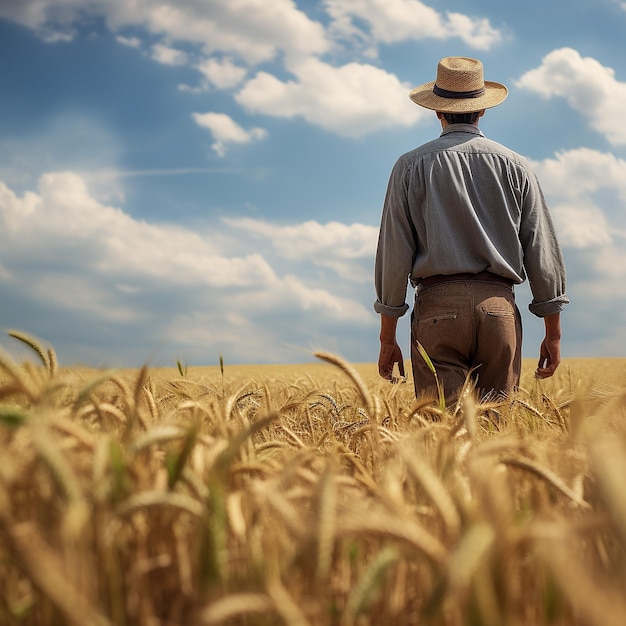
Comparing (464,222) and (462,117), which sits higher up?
(462,117)

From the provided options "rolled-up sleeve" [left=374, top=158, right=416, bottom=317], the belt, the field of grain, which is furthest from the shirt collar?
the field of grain

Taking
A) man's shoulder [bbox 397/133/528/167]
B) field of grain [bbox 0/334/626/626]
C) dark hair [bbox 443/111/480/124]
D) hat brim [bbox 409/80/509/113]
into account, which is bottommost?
field of grain [bbox 0/334/626/626]

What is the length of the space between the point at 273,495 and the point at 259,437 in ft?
7.47

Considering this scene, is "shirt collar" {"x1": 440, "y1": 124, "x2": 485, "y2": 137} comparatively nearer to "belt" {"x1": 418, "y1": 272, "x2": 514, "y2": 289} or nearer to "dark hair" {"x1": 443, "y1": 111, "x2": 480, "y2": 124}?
"dark hair" {"x1": 443, "y1": 111, "x2": 480, "y2": 124}

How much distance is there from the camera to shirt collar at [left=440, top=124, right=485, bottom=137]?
4098mm

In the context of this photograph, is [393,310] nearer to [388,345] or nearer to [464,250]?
[388,345]

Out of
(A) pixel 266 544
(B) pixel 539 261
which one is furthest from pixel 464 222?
(A) pixel 266 544

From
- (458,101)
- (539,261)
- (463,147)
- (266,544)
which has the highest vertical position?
(458,101)

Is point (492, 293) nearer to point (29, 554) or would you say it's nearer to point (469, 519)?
point (469, 519)

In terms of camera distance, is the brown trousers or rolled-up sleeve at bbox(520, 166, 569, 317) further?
rolled-up sleeve at bbox(520, 166, 569, 317)

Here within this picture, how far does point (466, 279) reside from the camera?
3.78 metres

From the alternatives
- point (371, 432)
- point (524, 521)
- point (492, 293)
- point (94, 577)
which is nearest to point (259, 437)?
point (371, 432)

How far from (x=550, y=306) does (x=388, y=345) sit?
0.97 meters

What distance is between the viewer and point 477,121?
4.20 meters
